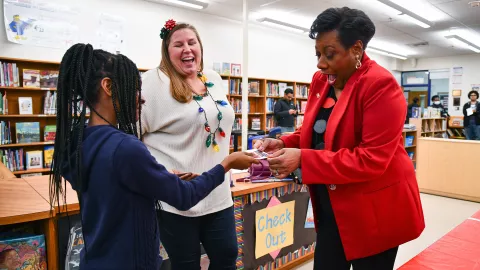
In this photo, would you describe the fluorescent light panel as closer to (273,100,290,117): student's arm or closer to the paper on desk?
(273,100,290,117): student's arm

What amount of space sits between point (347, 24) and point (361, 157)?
0.44 metres

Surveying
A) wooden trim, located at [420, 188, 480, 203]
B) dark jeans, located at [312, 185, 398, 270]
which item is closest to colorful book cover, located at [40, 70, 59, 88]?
dark jeans, located at [312, 185, 398, 270]

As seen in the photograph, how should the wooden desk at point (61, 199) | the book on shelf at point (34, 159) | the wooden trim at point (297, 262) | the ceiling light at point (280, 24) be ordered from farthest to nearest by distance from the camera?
the ceiling light at point (280, 24) < the book on shelf at point (34, 159) < the wooden trim at point (297, 262) < the wooden desk at point (61, 199)

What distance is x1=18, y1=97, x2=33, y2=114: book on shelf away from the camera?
15.3 ft

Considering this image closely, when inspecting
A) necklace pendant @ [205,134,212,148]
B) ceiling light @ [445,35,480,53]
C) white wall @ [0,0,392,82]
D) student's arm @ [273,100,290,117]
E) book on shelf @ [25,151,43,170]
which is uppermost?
ceiling light @ [445,35,480,53]

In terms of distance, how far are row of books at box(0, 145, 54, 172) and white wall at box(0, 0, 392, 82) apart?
1.34 meters

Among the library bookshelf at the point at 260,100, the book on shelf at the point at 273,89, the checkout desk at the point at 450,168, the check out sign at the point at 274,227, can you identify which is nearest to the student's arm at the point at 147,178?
the check out sign at the point at 274,227

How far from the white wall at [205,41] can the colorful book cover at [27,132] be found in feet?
3.19

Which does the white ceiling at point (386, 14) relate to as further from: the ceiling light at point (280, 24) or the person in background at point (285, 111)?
the person in background at point (285, 111)

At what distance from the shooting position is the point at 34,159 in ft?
15.8

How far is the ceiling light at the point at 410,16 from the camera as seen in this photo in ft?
18.9

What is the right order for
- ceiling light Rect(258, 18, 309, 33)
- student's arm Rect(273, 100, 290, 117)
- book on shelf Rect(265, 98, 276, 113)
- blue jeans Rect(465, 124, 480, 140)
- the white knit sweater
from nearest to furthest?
the white knit sweater
ceiling light Rect(258, 18, 309, 33)
student's arm Rect(273, 100, 290, 117)
book on shelf Rect(265, 98, 276, 113)
blue jeans Rect(465, 124, 480, 140)

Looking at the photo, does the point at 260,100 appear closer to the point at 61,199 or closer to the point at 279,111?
the point at 279,111

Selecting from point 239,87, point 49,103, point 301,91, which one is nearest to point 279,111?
point 239,87
